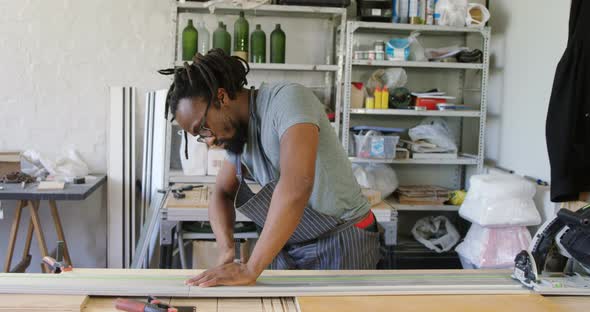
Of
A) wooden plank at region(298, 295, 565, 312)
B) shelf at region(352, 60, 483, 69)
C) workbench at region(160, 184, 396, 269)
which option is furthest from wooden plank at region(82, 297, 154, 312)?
shelf at region(352, 60, 483, 69)

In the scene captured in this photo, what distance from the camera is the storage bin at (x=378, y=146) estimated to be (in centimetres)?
347

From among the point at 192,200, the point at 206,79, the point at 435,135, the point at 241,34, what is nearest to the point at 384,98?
the point at 435,135

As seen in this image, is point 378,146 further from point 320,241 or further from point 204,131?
point 204,131

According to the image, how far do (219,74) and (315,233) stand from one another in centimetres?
54

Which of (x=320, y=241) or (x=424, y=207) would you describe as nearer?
(x=320, y=241)

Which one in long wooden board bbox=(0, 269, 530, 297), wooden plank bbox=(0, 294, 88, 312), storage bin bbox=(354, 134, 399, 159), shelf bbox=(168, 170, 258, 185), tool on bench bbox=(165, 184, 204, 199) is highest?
storage bin bbox=(354, 134, 399, 159)

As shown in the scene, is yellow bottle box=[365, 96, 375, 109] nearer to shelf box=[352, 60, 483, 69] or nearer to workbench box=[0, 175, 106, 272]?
shelf box=[352, 60, 483, 69]

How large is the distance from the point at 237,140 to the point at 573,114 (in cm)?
183

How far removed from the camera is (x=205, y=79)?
136cm

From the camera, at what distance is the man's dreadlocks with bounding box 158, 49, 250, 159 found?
53.5 inches

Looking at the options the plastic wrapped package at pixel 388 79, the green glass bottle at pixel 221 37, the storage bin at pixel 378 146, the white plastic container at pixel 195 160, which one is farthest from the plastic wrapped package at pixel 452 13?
the white plastic container at pixel 195 160

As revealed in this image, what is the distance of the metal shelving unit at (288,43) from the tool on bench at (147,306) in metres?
2.25

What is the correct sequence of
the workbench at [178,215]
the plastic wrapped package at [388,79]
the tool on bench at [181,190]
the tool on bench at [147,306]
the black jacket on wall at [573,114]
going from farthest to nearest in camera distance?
the plastic wrapped package at [388,79] < the tool on bench at [181,190] < the workbench at [178,215] < the black jacket on wall at [573,114] < the tool on bench at [147,306]

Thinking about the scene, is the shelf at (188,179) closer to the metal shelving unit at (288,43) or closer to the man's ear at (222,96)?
the metal shelving unit at (288,43)
